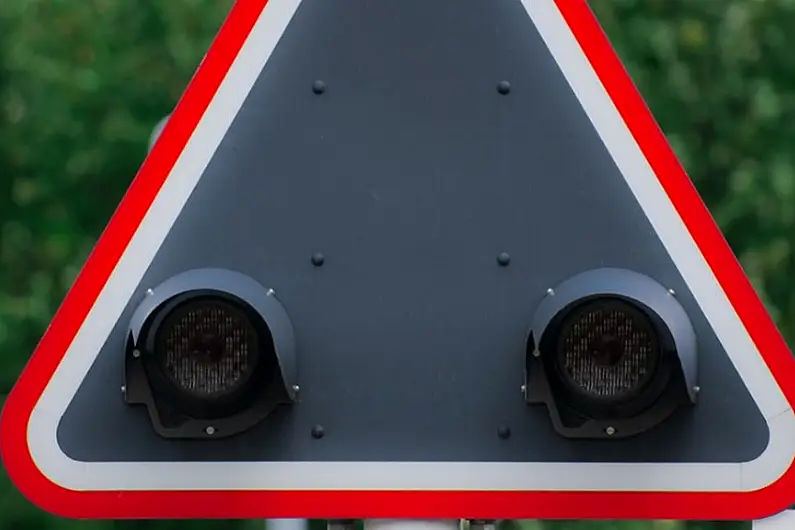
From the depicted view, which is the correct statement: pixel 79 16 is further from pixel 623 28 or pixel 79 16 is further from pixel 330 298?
pixel 330 298

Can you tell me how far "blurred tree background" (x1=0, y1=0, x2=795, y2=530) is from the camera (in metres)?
6.42

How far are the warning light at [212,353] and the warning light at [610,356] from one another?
0.33 m

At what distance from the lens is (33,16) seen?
6.81 metres

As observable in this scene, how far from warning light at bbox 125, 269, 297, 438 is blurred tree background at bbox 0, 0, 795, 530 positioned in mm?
4112

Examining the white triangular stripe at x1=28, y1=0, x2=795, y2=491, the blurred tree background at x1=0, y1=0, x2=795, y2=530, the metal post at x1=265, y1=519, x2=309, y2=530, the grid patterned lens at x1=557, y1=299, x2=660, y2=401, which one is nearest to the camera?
the grid patterned lens at x1=557, y1=299, x2=660, y2=401

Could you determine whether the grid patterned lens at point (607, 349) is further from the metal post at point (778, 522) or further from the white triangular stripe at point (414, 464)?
the metal post at point (778, 522)

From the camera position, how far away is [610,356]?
2.09 m

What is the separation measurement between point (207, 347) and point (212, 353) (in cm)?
1

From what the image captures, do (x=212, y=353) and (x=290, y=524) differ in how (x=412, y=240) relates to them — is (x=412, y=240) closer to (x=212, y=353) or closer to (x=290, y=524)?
(x=212, y=353)

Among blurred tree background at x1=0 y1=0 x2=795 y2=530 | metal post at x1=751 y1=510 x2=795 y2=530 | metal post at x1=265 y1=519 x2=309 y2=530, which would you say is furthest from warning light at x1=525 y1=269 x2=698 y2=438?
blurred tree background at x1=0 y1=0 x2=795 y2=530

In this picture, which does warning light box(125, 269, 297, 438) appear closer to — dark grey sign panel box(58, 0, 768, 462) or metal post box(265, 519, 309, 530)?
dark grey sign panel box(58, 0, 768, 462)

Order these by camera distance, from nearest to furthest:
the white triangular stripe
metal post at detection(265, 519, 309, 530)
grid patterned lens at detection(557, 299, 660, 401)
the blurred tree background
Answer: grid patterned lens at detection(557, 299, 660, 401) < the white triangular stripe < metal post at detection(265, 519, 309, 530) < the blurred tree background

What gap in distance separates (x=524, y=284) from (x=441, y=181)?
0.18m

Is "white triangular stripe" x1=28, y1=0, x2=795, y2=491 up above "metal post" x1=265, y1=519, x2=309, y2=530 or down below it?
above
